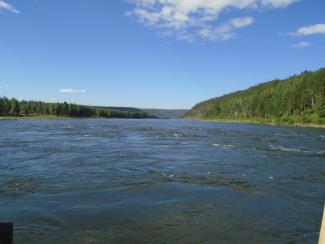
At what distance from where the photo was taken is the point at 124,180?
19188 mm

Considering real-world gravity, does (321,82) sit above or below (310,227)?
above

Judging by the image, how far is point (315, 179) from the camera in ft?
67.7

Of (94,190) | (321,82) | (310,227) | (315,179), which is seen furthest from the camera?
(321,82)

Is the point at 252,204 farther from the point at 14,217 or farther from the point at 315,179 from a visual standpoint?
the point at 14,217

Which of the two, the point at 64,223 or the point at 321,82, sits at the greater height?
the point at 321,82

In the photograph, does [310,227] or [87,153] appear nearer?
[310,227]

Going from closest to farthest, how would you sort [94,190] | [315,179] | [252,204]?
[252,204] < [94,190] < [315,179]

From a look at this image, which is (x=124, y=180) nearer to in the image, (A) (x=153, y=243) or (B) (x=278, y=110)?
(A) (x=153, y=243)

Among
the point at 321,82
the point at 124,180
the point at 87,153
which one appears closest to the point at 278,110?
the point at 321,82

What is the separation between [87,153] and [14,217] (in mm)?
18157

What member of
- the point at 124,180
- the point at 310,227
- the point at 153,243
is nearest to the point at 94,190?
the point at 124,180

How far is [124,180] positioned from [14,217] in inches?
282

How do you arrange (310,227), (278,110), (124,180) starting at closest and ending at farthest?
(310,227) → (124,180) → (278,110)

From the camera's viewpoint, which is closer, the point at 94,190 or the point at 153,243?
the point at 153,243
